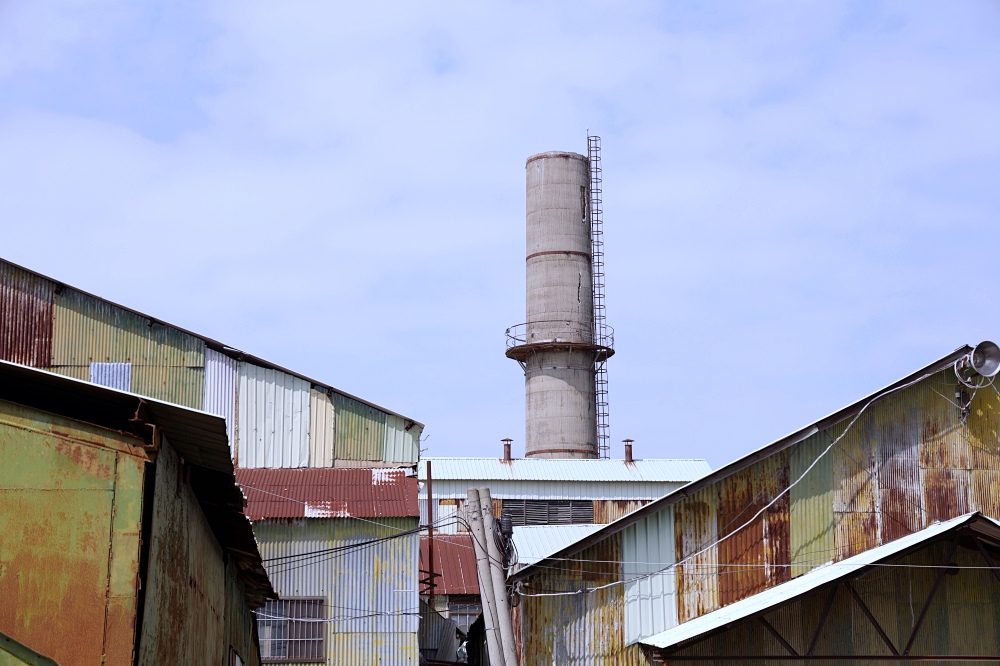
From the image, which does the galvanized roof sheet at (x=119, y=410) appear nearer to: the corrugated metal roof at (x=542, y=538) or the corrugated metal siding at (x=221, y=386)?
the corrugated metal siding at (x=221, y=386)

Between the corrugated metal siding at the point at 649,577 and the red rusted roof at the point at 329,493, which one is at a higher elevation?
the red rusted roof at the point at 329,493

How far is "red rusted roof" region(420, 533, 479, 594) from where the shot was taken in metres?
32.6

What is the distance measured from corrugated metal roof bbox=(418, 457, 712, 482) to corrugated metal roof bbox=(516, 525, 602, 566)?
266 inches

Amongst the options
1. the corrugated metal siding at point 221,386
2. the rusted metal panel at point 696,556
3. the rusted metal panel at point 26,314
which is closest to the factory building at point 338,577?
the corrugated metal siding at point 221,386

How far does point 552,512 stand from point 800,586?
1002 inches

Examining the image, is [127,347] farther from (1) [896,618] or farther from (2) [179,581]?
(1) [896,618]

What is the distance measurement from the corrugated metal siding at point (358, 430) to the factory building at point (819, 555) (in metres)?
5.97

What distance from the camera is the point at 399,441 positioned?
74.7ft

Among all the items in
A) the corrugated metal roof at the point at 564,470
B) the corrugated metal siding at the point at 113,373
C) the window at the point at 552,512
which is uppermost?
the corrugated metal roof at the point at 564,470

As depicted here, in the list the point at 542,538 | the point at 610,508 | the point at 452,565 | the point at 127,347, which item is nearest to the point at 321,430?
the point at 127,347

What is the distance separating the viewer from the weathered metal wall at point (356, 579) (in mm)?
20703

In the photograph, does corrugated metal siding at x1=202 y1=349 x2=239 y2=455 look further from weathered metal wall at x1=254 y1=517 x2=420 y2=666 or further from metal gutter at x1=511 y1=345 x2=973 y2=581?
metal gutter at x1=511 y1=345 x2=973 y2=581

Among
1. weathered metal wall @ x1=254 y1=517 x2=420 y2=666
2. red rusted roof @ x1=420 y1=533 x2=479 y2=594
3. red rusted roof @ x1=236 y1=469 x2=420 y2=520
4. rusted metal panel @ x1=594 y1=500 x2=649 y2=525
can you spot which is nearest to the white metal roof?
weathered metal wall @ x1=254 y1=517 x2=420 y2=666

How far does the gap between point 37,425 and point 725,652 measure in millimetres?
13171
